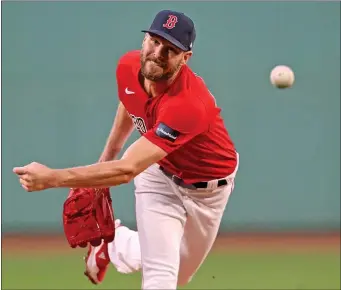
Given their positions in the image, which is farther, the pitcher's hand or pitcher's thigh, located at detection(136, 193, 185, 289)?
pitcher's thigh, located at detection(136, 193, 185, 289)

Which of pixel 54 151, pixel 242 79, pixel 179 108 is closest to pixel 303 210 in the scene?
pixel 242 79

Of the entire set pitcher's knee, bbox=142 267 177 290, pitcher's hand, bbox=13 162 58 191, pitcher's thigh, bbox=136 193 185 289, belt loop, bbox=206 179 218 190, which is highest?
pitcher's hand, bbox=13 162 58 191

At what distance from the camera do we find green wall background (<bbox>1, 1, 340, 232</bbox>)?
20.4 feet

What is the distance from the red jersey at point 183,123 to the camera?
3244 mm

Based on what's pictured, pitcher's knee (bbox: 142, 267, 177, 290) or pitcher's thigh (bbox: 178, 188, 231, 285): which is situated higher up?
pitcher's thigh (bbox: 178, 188, 231, 285)

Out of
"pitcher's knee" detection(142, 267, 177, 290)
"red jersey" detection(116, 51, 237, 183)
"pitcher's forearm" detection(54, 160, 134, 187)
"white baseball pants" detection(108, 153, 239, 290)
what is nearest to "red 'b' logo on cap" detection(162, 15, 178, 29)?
"red jersey" detection(116, 51, 237, 183)

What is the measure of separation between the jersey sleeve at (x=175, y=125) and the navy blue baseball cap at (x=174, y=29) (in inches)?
10.6

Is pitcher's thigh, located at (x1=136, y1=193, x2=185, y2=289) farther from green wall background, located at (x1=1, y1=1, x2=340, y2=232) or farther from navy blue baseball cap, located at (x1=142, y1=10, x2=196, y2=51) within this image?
green wall background, located at (x1=1, y1=1, x2=340, y2=232)

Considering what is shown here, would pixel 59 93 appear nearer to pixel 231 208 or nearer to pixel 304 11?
pixel 231 208

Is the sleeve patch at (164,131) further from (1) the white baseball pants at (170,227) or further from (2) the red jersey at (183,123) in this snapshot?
(1) the white baseball pants at (170,227)

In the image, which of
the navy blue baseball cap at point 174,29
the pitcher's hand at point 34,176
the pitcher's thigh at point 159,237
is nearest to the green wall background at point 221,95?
the pitcher's thigh at point 159,237

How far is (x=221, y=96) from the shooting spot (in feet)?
20.8

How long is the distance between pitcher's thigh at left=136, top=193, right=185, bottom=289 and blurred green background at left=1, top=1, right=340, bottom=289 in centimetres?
244

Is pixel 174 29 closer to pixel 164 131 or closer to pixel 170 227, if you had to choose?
pixel 164 131
